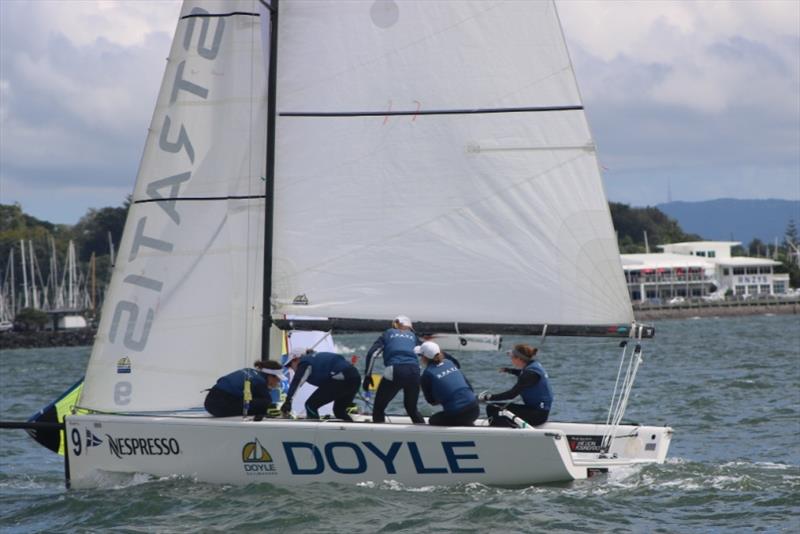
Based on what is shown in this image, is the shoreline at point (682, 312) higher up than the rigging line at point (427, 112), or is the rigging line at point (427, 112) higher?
the shoreline at point (682, 312)

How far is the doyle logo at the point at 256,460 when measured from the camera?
12.3 m

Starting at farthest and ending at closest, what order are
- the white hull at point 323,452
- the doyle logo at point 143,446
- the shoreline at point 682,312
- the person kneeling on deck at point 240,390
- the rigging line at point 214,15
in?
the shoreline at point 682,312 → the rigging line at point 214,15 → the person kneeling on deck at point 240,390 → the doyle logo at point 143,446 → the white hull at point 323,452

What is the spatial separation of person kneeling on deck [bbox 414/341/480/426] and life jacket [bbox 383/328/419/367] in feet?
0.43

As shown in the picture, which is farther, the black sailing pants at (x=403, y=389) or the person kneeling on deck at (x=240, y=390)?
the person kneeling on deck at (x=240, y=390)

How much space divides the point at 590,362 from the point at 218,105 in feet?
86.7

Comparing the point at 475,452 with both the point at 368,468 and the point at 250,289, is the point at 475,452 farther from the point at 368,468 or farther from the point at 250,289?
the point at 250,289

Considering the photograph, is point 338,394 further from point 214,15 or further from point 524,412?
point 214,15

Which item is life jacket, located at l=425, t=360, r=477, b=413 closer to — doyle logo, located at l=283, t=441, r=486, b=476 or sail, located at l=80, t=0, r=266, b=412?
doyle logo, located at l=283, t=441, r=486, b=476

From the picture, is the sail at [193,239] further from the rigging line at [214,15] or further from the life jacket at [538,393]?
the life jacket at [538,393]

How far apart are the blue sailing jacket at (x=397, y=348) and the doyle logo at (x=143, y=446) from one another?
6.63ft

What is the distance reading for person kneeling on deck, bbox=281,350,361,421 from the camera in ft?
41.6

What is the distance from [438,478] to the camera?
1205 centimetres

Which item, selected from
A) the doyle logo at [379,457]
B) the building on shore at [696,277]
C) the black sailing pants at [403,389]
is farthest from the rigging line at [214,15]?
the building on shore at [696,277]

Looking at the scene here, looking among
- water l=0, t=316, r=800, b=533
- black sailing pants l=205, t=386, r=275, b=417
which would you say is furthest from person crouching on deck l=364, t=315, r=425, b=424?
black sailing pants l=205, t=386, r=275, b=417
